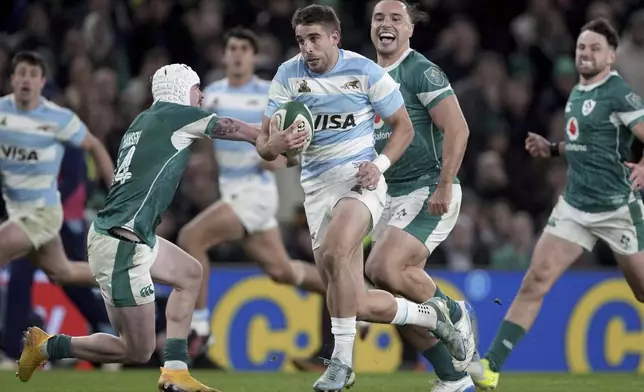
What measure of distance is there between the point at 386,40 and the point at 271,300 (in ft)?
16.9

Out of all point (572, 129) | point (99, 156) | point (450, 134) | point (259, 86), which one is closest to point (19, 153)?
point (99, 156)

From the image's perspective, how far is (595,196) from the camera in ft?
34.4

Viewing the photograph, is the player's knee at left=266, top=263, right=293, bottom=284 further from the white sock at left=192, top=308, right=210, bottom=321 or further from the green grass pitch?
the green grass pitch

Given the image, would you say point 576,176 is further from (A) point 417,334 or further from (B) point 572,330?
(B) point 572,330

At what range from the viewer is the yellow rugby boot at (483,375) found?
32.2 feet

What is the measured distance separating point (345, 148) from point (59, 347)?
95.8 inches

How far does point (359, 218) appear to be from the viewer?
835 cm

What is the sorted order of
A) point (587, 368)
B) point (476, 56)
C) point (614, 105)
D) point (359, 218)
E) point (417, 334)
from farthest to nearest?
point (476, 56)
point (587, 368)
point (614, 105)
point (417, 334)
point (359, 218)

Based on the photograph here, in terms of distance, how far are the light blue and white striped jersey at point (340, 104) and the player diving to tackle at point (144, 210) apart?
0.43 m

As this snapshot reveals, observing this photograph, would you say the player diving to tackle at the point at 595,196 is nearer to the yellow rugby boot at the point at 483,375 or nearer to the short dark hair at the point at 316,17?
the yellow rugby boot at the point at 483,375

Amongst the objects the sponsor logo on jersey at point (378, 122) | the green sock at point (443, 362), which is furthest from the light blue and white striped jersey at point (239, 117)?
the green sock at point (443, 362)

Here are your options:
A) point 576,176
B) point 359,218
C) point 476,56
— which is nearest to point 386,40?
point 359,218

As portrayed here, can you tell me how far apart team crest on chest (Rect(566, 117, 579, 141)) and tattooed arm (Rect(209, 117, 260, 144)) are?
318cm

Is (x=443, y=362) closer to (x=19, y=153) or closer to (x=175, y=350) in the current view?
(x=175, y=350)
